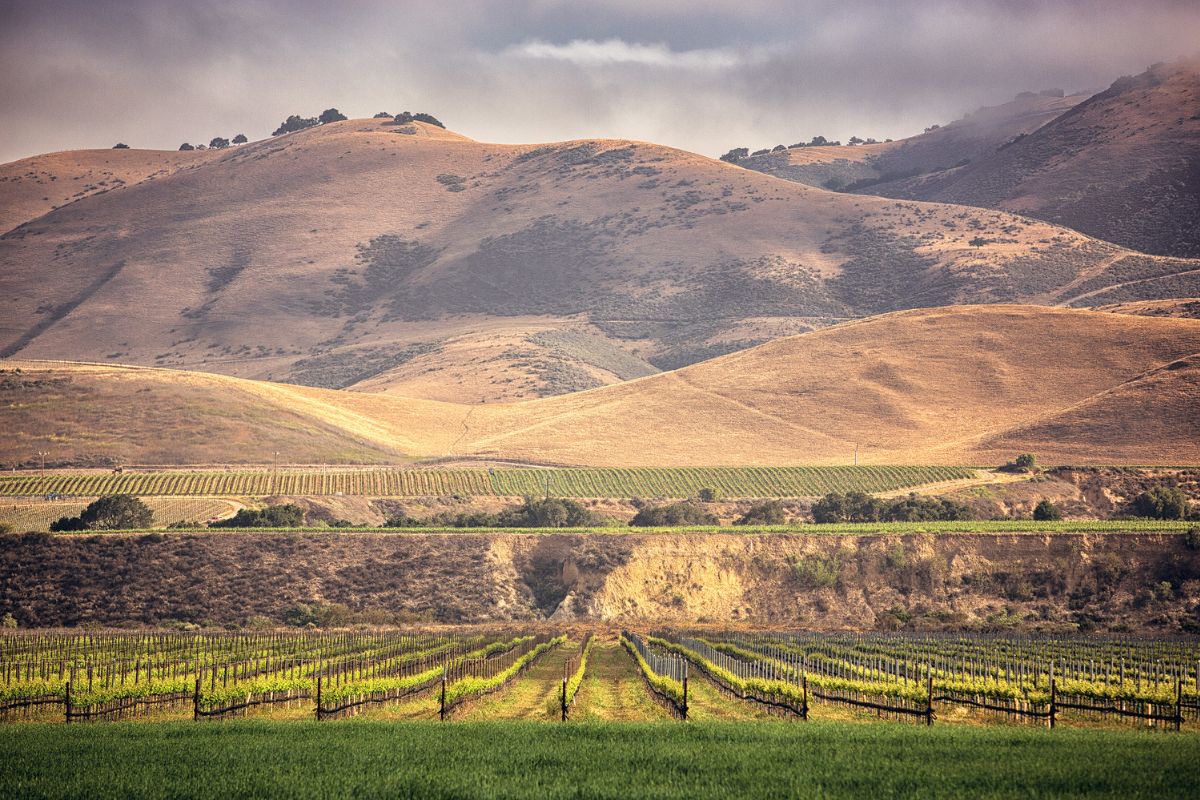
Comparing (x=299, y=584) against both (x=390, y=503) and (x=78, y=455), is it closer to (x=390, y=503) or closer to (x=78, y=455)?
(x=390, y=503)

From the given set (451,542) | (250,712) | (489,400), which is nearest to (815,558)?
(451,542)

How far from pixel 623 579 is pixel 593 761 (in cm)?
5546

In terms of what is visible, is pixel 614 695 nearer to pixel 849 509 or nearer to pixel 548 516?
pixel 548 516

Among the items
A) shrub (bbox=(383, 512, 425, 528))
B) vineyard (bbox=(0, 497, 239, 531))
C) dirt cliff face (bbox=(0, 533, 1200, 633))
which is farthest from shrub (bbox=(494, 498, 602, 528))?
vineyard (bbox=(0, 497, 239, 531))

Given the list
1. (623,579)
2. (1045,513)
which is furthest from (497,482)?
(1045,513)

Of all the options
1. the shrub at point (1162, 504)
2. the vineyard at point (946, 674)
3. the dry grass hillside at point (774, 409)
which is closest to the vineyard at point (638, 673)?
the vineyard at point (946, 674)

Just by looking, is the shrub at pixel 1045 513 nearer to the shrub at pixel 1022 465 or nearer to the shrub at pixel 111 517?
the shrub at pixel 1022 465

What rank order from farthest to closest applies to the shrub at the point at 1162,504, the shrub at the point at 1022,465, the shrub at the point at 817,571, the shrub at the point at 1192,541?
the shrub at the point at 1022,465, the shrub at the point at 1162,504, the shrub at the point at 817,571, the shrub at the point at 1192,541

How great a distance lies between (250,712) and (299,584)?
4014cm

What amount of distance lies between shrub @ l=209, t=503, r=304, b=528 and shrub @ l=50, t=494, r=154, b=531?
5.46m

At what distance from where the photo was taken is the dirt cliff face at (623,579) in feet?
238

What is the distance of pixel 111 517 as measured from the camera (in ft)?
294

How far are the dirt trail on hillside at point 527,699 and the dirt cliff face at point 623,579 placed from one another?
2635 centimetres

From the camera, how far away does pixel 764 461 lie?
5300 inches
